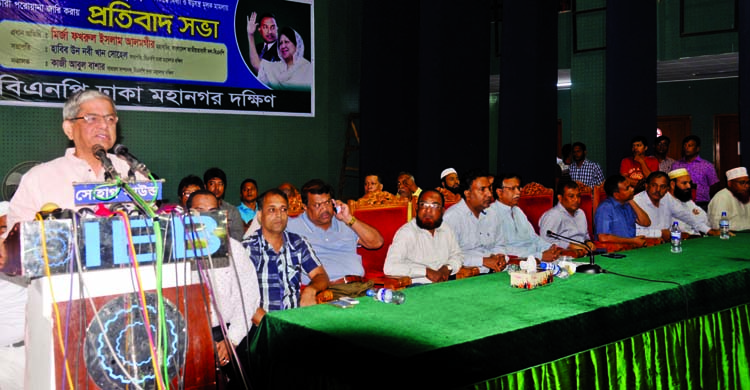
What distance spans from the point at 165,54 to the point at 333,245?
377 cm

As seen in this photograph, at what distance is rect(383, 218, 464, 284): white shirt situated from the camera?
4.12 meters

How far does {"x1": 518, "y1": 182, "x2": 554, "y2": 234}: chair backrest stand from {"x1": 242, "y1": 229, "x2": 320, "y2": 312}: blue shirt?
2.63 metres

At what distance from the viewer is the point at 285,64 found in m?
7.93

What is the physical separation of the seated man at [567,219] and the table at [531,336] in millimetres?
1890

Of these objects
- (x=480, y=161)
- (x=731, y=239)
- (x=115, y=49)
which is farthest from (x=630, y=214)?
(x=115, y=49)

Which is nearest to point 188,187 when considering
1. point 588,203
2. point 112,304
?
point 588,203

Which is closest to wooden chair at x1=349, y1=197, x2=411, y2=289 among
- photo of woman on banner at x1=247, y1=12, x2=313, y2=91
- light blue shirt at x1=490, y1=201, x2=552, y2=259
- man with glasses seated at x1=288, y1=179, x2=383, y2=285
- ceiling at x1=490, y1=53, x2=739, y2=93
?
man with glasses seated at x1=288, y1=179, x2=383, y2=285

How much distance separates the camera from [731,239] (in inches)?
176

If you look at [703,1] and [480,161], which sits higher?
[703,1]

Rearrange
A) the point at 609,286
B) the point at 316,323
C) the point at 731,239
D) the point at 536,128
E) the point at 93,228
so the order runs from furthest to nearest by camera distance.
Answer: the point at 536,128 → the point at 731,239 → the point at 609,286 → the point at 316,323 → the point at 93,228

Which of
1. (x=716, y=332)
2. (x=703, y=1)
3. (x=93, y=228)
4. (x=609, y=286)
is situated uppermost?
(x=703, y=1)

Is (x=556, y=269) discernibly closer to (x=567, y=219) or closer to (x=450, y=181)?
(x=567, y=219)

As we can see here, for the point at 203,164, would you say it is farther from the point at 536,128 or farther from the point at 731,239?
the point at 731,239

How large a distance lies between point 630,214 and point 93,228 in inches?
187
